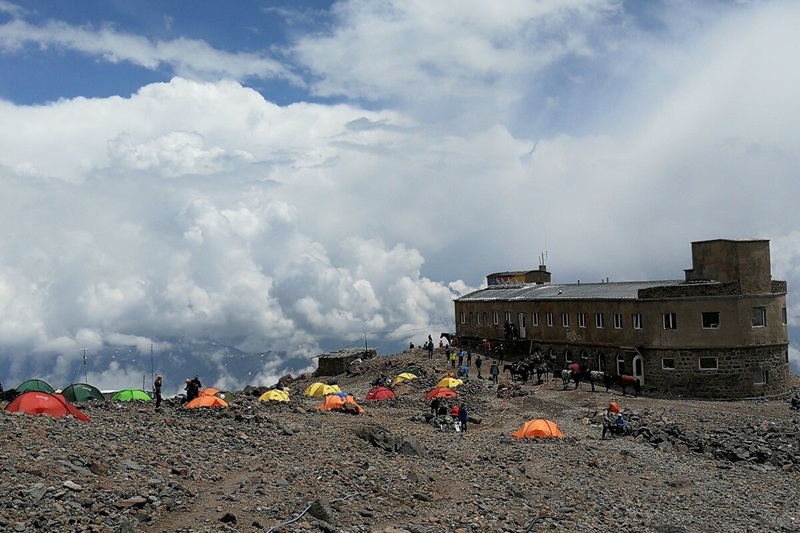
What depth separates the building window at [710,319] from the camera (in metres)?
51.3

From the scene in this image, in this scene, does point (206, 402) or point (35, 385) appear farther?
point (35, 385)

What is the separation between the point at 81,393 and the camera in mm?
42281

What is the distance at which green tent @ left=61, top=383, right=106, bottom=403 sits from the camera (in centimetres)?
4169

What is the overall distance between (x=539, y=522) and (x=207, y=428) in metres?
12.2

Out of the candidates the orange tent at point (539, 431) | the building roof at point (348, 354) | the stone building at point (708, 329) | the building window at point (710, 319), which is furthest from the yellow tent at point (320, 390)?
the building window at point (710, 319)

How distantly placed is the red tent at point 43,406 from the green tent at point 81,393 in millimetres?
13935

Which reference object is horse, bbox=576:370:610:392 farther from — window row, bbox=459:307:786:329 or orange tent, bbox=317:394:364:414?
orange tent, bbox=317:394:364:414

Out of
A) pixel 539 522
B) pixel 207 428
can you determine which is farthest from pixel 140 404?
pixel 539 522

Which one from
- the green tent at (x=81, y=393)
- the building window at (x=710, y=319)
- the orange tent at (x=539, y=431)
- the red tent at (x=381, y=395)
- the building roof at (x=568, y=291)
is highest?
the building roof at (x=568, y=291)

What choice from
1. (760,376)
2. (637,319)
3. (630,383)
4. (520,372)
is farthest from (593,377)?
(760,376)

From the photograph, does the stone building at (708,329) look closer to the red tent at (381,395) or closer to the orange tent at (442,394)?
the orange tent at (442,394)

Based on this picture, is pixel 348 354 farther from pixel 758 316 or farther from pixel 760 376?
pixel 758 316

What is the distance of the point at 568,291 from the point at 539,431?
1278 inches

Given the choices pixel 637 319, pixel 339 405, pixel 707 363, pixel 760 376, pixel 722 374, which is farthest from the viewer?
pixel 637 319
